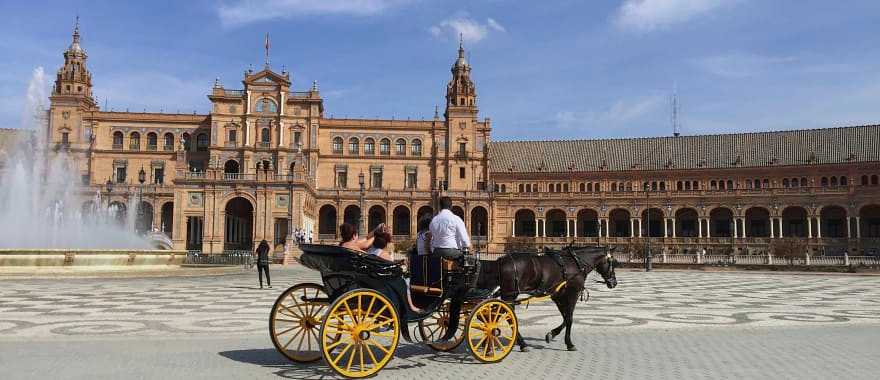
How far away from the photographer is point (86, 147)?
7719 centimetres

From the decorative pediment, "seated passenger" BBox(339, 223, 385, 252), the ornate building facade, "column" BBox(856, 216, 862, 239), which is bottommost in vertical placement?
"seated passenger" BBox(339, 223, 385, 252)

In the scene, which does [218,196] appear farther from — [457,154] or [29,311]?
[29,311]

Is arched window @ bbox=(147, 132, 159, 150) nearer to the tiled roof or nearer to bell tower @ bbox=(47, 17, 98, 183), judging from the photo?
bell tower @ bbox=(47, 17, 98, 183)

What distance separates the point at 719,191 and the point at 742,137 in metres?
12.5

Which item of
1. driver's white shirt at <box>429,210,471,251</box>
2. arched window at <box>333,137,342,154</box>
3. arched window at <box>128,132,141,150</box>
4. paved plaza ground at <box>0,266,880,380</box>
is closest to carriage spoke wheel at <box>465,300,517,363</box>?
paved plaza ground at <box>0,266,880,380</box>

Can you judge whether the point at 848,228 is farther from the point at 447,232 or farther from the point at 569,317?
the point at 447,232

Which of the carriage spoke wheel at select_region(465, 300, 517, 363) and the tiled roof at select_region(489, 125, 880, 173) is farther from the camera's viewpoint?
the tiled roof at select_region(489, 125, 880, 173)

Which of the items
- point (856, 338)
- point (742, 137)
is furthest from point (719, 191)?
point (856, 338)

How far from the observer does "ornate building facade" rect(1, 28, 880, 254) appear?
72625mm

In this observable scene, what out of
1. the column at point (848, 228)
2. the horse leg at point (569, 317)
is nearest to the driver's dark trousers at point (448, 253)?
the horse leg at point (569, 317)

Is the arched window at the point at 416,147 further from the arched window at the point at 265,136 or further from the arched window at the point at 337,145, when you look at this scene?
the arched window at the point at 265,136

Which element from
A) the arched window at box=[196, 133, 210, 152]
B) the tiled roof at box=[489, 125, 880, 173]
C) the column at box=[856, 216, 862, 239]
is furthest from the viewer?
the arched window at box=[196, 133, 210, 152]

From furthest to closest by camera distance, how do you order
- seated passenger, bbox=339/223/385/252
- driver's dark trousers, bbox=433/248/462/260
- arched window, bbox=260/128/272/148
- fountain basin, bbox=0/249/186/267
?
arched window, bbox=260/128/272/148 < fountain basin, bbox=0/249/186/267 < seated passenger, bbox=339/223/385/252 < driver's dark trousers, bbox=433/248/462/260

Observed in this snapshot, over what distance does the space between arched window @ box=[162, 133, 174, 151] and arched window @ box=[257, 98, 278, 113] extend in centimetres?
1300
